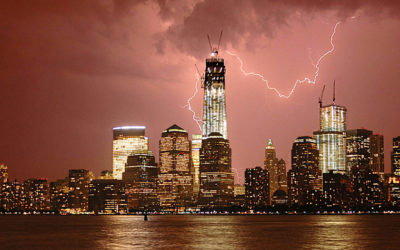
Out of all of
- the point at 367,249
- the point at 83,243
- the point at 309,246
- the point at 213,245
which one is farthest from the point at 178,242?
the point at 367,249

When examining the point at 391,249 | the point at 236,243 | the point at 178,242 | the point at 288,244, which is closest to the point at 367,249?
the point at 391,249

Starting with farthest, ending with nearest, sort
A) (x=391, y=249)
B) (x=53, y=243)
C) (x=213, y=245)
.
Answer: (x=53, y=243), (x=213, y=245), (x=391, y=249)

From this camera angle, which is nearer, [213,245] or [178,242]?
[213,245]

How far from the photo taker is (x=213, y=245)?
10069 centimetres

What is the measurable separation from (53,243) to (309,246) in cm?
4370

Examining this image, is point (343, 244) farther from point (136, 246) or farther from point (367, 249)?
point (136, 246)

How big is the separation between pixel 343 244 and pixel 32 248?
166 feet

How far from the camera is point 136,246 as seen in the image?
98.6 m

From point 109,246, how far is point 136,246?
15.1 feet

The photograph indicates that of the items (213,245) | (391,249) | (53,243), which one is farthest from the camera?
(53,243)

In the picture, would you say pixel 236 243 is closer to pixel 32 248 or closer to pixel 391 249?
pixel 391 249

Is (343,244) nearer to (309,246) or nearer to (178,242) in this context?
(309,246)

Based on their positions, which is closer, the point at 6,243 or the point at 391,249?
the point at 391,249

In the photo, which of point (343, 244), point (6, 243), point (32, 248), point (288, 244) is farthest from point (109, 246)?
point (343, 244)
